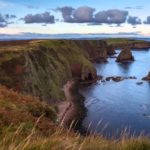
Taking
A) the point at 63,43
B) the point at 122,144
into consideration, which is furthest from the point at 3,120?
the point at 63,43

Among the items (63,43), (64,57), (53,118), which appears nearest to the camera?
(53,118)

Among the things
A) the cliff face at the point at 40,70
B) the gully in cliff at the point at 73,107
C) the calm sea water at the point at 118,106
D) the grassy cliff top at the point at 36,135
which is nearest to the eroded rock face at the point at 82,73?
the cliff face at the point at 40,70


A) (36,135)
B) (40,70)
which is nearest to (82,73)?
(40,70)

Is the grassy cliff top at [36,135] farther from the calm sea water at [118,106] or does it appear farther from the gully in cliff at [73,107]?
the gully in cliff at [73,107]

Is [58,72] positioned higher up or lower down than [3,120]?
lower down

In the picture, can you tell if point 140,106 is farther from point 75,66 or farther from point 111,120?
point 75,66

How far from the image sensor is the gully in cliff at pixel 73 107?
236ft

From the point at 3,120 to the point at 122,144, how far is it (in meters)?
5.68

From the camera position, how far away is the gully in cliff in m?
72.1

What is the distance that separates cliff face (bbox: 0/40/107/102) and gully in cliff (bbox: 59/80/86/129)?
2416 mm

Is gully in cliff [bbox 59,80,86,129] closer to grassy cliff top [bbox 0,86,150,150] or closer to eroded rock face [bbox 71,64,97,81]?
eroded rock face [bbox 71,64,97,81]

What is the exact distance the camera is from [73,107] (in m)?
84.9

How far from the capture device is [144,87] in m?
118

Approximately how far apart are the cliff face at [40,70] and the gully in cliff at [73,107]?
242 centimetres
